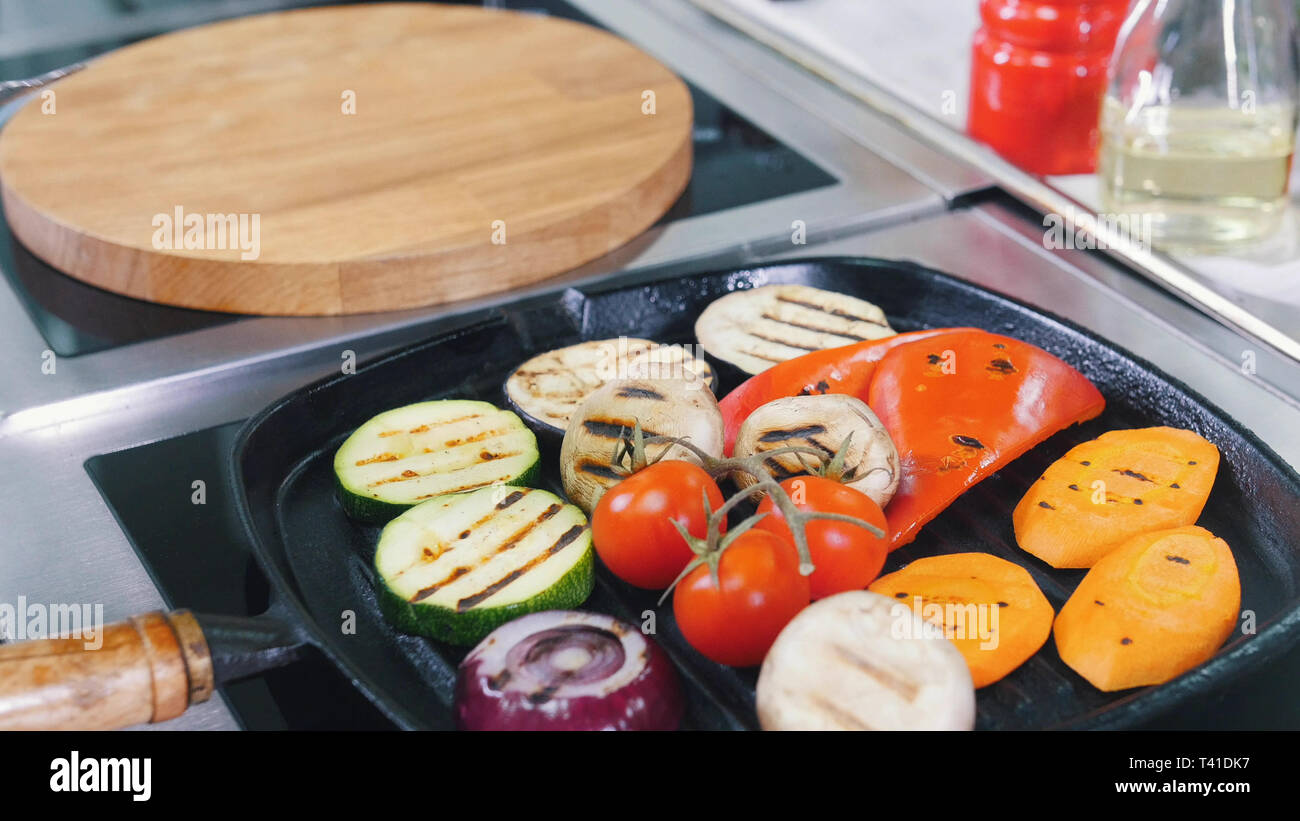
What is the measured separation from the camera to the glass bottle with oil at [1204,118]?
144 cm

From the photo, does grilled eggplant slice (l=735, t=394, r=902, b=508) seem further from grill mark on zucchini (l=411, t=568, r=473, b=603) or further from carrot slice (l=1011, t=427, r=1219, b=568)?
grill mark on zucchini (l=411, t=568, r=473, b=603)

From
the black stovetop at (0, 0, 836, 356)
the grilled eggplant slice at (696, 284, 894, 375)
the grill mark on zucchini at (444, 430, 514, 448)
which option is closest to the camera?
the grill mark on zucchini at (444, 430, 514, 448)

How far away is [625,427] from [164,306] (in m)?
0.66

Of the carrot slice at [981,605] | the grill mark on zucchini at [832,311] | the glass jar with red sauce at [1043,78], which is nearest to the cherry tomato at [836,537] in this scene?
the carrot slice at [981,605]

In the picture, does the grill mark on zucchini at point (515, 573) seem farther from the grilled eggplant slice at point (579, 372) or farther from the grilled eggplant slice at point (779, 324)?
the grilled eggplant slice at point (779, 324)

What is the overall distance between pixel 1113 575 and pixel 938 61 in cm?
136

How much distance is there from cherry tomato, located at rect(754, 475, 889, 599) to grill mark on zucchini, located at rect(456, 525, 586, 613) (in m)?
0.15

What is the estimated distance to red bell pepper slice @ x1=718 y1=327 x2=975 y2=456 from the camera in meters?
1.18

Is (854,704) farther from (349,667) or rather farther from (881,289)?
(881,289)

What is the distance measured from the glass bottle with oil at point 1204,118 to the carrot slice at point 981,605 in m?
0.68

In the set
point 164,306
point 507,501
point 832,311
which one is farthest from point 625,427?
point 164,306

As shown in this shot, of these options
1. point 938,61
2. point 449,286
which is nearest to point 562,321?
point 449,286

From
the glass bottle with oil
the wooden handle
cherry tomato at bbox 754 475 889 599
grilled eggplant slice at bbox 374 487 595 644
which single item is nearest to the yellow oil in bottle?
the glass bottle with oil

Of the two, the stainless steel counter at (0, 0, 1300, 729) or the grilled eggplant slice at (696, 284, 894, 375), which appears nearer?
the stainless steel counter at (0, 0, 1300, 729)
